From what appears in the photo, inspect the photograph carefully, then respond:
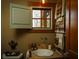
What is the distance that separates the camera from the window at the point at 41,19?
11.7ft

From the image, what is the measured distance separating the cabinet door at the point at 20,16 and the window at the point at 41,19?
0.13 meters

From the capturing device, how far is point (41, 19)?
11.8ft

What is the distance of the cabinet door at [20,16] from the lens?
10.9 ft

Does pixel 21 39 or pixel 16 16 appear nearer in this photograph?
pixel 16 16

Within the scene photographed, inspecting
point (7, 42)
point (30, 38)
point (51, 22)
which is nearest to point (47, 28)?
point (51, 22)

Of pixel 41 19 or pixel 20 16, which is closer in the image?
pixel 20 16

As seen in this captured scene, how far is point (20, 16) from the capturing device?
338 cm

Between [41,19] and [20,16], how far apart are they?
1.60 ft

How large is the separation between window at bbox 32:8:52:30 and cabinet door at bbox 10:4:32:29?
134mm

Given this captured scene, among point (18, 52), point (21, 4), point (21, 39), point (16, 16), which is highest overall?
point (21, 4)

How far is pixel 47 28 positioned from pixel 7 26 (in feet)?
2.85

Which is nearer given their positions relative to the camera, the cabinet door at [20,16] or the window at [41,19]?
the cabinet door at [20,16]

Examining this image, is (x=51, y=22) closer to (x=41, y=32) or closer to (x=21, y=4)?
(x=41, y=32)

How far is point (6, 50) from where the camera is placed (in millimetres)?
3484
